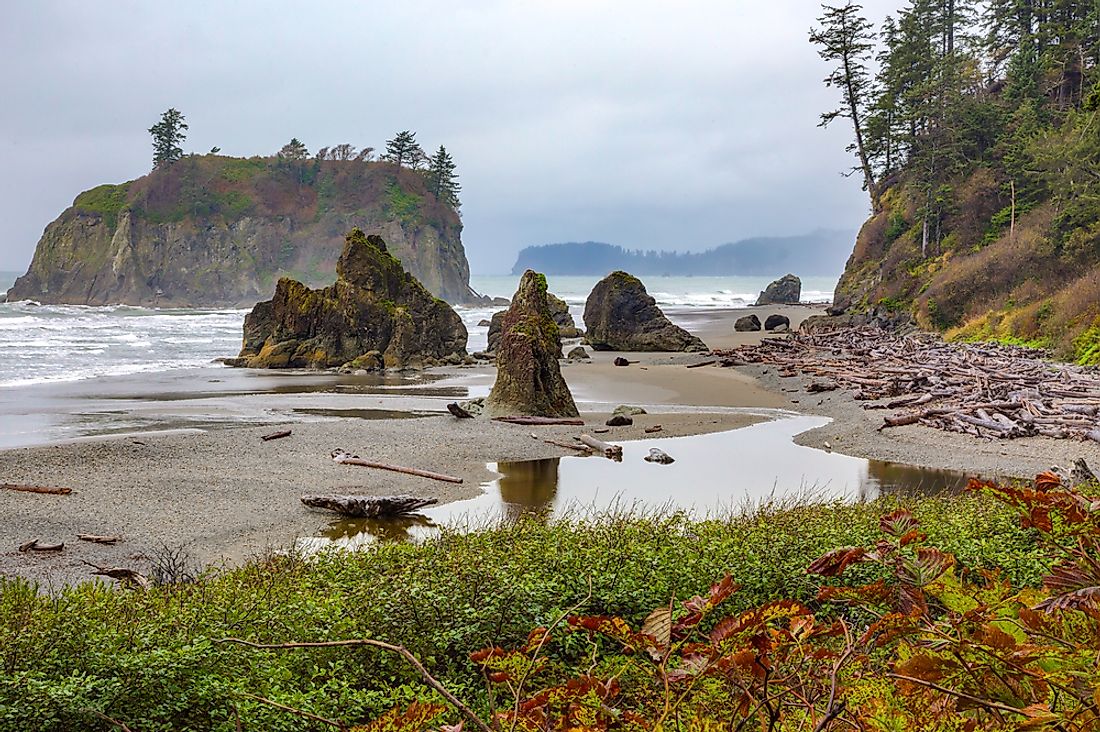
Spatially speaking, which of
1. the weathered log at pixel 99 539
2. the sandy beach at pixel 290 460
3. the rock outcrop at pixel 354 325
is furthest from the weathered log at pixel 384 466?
the rock outcrop at pixel 354 325

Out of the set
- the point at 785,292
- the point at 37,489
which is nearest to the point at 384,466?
the point at 37,489

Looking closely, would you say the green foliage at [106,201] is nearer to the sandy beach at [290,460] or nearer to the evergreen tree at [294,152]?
the evergreen tree at [294,152]

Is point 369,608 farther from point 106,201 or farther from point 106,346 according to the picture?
point 106,201

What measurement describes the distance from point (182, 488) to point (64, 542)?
2731 millimetres

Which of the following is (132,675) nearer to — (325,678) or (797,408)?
(325,678)

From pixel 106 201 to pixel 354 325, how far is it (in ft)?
304

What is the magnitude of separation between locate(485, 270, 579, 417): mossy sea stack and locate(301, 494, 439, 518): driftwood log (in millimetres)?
8444

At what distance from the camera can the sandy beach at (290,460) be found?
32.6ft

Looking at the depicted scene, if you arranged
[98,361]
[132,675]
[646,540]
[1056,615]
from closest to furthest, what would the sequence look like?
[1056,615], [132,675], [646,540], [98,361]

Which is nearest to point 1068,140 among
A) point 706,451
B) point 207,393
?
point 706,451

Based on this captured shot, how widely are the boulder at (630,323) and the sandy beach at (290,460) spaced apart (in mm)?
14383

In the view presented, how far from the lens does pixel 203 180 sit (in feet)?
380

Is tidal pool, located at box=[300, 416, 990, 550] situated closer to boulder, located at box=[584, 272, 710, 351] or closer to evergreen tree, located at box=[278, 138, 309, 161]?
boulder, located at box=[584, 272, 710, 351]

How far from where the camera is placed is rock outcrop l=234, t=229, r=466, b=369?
115 ft
